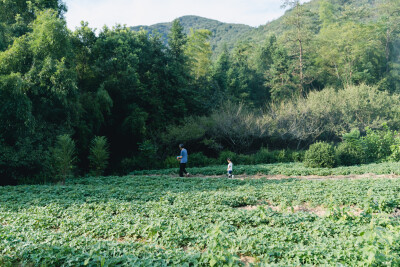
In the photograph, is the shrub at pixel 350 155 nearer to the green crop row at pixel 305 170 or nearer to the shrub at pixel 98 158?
the green crop row at pixel 305 170

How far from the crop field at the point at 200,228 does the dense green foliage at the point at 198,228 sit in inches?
0.7

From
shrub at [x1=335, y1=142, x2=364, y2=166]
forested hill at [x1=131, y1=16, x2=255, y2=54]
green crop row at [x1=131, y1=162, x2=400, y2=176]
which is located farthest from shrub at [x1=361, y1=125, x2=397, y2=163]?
forested hill at [x1=131, y1=16, x2=255, y2=54]

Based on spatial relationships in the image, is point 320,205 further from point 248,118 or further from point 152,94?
point 152,94

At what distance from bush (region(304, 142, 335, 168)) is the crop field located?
5.99 meters

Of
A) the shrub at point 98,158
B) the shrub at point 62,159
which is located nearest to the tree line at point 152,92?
the shrub at point 62,159

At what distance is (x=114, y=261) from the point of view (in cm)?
401

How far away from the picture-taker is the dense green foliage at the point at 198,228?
162 inches

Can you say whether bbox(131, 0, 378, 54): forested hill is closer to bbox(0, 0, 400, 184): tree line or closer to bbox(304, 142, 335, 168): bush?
bbox(0, 0, 400, 184): tree line

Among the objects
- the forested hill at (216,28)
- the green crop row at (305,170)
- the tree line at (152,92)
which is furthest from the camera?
the forested hill at (216,28)

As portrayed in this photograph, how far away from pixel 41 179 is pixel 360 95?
2513cm

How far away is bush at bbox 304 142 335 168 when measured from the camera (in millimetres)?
15109

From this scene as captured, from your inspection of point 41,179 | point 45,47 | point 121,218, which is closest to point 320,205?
point 121,218

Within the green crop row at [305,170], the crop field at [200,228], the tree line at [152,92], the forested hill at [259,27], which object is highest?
the forested hill at [259,27]

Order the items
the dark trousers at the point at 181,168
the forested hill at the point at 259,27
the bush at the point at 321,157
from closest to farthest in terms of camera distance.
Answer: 1. the dark trousers at the point at 181,168
2. the bush at the point at 321,157
3. the forested hill at the point at 259,27
